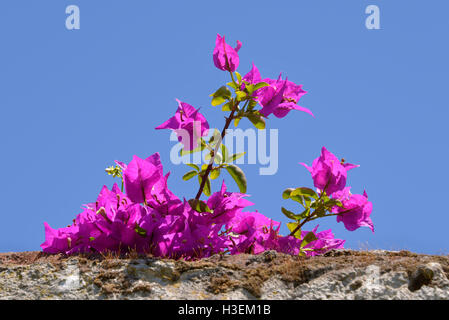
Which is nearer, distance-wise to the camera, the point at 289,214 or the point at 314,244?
the point at 289,214

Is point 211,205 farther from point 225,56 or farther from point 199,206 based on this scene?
point 225,56

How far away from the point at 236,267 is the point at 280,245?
585 mm

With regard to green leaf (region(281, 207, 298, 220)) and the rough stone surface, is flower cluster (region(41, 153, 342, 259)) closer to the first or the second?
green leaf (region(281, 207, 298, 220))

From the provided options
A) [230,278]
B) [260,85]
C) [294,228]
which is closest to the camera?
[230,278]

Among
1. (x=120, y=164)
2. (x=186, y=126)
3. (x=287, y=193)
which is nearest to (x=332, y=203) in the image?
(x=287, y=193)

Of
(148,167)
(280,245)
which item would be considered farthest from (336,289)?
(148,167)

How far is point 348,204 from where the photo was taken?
8.71ft

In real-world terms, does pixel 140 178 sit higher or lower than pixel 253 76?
lower

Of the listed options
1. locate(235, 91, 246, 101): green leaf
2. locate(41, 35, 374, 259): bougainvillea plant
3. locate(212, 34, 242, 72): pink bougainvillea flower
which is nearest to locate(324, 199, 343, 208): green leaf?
locate(41, 35, 374, 259): bougainvillea plant

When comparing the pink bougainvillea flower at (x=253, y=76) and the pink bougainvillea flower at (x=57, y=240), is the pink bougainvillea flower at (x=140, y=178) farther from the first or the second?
the pink bougainvillea flower at (x=253, y=76)

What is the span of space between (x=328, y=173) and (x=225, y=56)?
750mm

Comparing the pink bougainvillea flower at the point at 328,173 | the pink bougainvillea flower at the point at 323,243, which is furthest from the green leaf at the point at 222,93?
the pink bougainvillea flower at the point at 323,243

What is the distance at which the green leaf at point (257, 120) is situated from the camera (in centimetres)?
259

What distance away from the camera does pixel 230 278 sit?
6.75 ft
